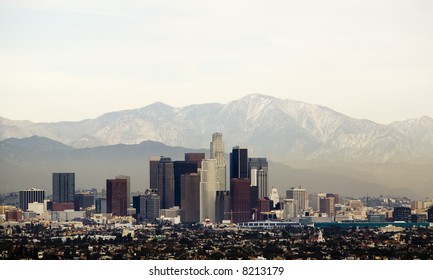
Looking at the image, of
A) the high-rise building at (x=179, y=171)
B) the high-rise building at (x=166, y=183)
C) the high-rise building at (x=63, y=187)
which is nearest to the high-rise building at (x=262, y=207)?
the high-rise building at (x=179, y=171)

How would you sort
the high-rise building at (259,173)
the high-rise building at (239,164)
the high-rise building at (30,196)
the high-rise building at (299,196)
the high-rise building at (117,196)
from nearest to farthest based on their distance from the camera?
the high-rise building at (30,196) → the high-rise building at (117,196) → the high-rise building at (299,196) → the high-rise building at (259,173) → the high-rise building at (239,164)

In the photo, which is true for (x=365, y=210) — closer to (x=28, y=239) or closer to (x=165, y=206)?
(x=165, y=206)

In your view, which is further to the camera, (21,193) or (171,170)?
(171,170)

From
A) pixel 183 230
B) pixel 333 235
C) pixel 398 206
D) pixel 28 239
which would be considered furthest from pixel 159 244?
pixel 398 206

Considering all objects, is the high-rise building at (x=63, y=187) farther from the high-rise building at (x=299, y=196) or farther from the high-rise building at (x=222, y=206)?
the high-rise building at (x=299, y=196)

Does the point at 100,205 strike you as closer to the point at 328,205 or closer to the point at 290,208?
the point at 290,208

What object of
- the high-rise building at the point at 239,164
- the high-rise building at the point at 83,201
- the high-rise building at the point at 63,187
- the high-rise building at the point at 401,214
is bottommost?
the high-rise building at the point at 401,214
